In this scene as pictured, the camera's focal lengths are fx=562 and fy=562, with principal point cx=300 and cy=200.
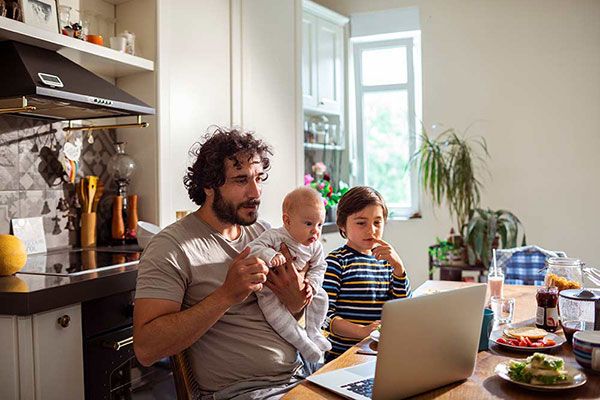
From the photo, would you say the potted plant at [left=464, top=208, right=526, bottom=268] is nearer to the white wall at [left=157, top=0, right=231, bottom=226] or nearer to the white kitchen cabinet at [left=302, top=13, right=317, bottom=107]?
the white kitchen cabinet at [left=302, top=13, right=317, bottom=107]

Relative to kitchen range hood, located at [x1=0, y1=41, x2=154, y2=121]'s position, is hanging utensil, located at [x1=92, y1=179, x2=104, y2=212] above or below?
below

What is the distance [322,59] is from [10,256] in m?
3.20

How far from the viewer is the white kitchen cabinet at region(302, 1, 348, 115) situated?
4.46m

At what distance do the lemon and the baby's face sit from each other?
1059 millimetres

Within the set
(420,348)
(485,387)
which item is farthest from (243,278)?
(485,387)

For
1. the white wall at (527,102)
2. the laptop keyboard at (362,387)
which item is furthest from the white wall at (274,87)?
the laptop keyboard at (362,387)

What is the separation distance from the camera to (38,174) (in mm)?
2609

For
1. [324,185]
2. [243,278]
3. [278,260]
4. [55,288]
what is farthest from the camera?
[324,185]

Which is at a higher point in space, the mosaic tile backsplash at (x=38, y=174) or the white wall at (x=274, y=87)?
the white wall at (x=274, y=87)

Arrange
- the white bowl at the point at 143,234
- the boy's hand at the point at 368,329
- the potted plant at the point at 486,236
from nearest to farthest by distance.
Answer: the boy's hand at the point at 368,329 → the white bowl at the point at 143,234 → the potted plant at the point at 486,236

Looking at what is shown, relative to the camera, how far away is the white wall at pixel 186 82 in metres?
2.89

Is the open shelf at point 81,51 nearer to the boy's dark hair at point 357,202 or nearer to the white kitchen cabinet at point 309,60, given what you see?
the boy's dark hair at point 357,202

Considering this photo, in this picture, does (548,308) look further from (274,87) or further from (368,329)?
(274,87)

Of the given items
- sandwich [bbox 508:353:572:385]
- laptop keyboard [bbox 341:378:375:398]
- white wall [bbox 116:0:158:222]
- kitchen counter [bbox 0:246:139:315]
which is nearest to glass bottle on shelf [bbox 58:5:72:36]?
white wall [bbox 116:0:158:222]
